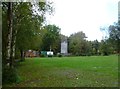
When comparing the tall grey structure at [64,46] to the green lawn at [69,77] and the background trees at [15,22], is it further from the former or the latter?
the green lawn at [69,77]

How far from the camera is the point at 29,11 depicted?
18.8m

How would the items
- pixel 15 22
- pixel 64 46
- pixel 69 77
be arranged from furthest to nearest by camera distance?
pixel 64 46 < pixel 15 22 < pixel 69 77

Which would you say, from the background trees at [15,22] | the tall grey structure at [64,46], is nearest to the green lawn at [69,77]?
the background trees at [15,22]

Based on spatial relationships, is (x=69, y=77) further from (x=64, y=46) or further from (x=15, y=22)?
(x=64, y=46)

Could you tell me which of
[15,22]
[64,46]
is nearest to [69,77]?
[15,22]

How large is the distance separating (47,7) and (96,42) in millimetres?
71370

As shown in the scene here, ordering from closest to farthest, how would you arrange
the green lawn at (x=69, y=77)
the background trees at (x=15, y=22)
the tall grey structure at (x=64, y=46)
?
the green lawn at (x=69, y=77)
the background trees at (x=15, y=22)
the tall grey structure at (x=64, y=46)

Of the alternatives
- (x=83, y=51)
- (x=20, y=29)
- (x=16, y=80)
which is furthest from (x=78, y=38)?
(x=16, y=80)

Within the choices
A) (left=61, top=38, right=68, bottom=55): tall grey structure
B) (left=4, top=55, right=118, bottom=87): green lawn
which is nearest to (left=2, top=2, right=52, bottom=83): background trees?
(left=4, top=55, right=118, bottom=87): green lawn

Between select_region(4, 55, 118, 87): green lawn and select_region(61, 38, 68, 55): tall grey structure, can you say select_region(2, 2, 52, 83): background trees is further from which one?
select_region(61, 38, 68, 55): tall grey structure

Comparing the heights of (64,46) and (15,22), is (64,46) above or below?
above

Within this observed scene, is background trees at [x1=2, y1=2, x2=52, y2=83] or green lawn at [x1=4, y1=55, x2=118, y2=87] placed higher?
background trees at [x1=2, y1=2, x2=52, y2=83]

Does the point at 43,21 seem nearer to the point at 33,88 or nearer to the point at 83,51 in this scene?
the point at 33,88

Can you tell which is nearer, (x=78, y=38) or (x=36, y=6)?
(x=36, y=6)
